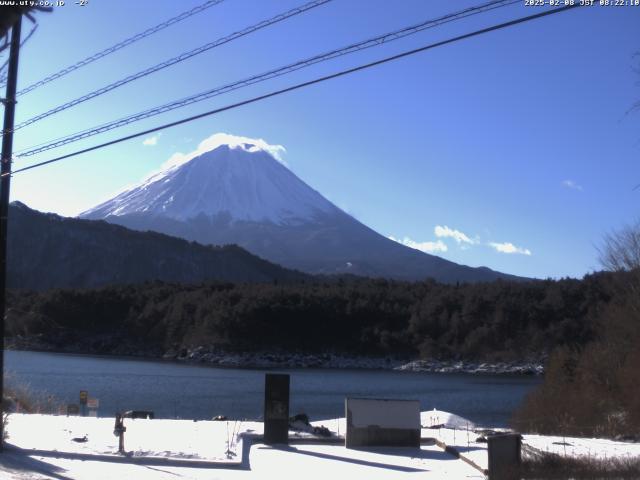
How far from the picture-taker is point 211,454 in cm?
1418

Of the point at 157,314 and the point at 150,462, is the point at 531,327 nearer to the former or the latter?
the point at 157,314

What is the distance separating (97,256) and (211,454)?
487 ft

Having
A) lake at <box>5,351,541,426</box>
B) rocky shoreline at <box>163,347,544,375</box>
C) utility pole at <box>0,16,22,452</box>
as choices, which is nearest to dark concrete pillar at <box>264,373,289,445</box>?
utility pole at <box>0,16,22,452</box>

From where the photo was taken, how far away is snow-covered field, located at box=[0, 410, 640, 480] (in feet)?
42.0

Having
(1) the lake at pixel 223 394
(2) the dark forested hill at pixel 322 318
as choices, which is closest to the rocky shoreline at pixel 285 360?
(2) the dark forested hill at pixel 322 318

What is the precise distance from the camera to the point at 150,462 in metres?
13.5

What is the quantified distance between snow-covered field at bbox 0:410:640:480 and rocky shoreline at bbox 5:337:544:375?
8542 centimetres

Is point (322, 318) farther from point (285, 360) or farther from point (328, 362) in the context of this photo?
point (285, 360)

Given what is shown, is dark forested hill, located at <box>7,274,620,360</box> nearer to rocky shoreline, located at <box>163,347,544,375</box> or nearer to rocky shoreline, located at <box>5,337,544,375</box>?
rocky shoreline, located at <box>5,337,544,375</box>

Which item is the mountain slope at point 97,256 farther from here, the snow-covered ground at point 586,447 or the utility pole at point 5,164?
the snow-covered ground at point 586,447

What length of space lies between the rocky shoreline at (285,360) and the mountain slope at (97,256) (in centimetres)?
2963

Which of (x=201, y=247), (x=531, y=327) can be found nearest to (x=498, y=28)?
(x=531, y=327)

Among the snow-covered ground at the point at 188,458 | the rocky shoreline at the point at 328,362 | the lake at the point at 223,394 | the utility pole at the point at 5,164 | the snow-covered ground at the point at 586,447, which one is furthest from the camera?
the rocky shoreline at the point at 328,362

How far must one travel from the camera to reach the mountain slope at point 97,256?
14812cm
